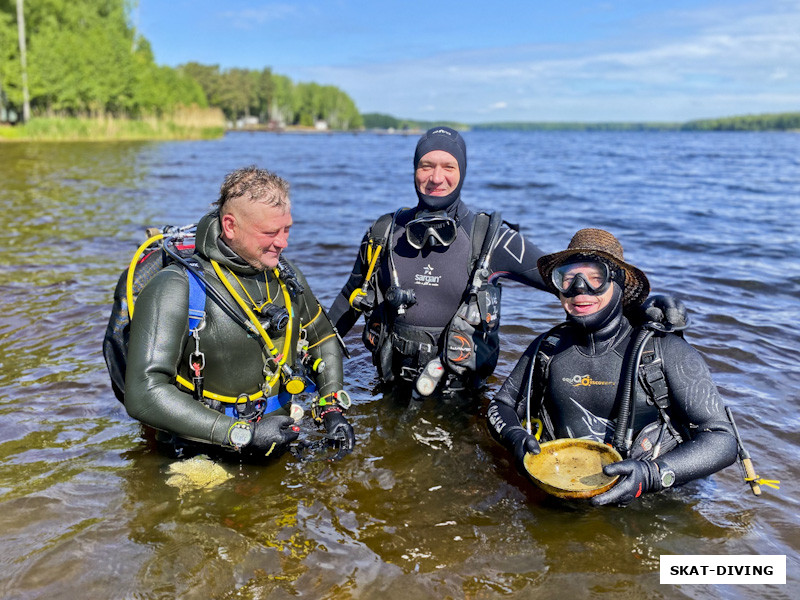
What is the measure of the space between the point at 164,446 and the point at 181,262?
1.59m

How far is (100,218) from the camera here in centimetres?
1486

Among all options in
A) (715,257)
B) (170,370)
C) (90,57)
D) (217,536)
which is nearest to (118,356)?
(170,370)

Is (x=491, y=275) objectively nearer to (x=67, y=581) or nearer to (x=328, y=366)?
(x=328, y=366)

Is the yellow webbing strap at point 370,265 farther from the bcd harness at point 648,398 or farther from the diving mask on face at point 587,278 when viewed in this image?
the bcd harness at point 648,398

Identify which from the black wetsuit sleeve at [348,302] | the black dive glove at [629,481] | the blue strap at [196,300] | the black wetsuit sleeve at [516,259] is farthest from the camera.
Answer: the black wetsuit sleeve at [348,302]

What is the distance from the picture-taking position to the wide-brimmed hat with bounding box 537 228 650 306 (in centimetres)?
361

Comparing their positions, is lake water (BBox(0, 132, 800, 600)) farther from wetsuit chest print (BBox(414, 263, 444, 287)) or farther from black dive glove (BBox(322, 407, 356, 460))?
wetsuit chest print (BBox(414, 263, 444, 287))

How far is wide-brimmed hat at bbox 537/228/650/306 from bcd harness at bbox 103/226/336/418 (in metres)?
1.66

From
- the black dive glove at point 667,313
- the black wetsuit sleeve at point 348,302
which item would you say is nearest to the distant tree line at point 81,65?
the black wetsuit sleeve at point 348,302

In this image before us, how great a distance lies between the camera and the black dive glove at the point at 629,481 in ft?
10.4

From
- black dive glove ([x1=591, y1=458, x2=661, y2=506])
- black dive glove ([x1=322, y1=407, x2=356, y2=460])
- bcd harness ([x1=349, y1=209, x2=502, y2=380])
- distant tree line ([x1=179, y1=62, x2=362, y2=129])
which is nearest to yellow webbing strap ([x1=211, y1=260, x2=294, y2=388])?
black dive glove ([x1=322, y1=407, x2=356, y2=460])

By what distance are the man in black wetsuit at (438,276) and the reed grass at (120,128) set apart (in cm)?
4215

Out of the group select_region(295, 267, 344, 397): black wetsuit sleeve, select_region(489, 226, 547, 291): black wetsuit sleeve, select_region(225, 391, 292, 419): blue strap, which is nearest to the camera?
select_region(225, 391, 292, 419): blue strap

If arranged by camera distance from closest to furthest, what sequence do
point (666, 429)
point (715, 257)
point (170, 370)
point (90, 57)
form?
point (170, 370)
point (666, 429)
point (715, 257)
point (90, 57)
